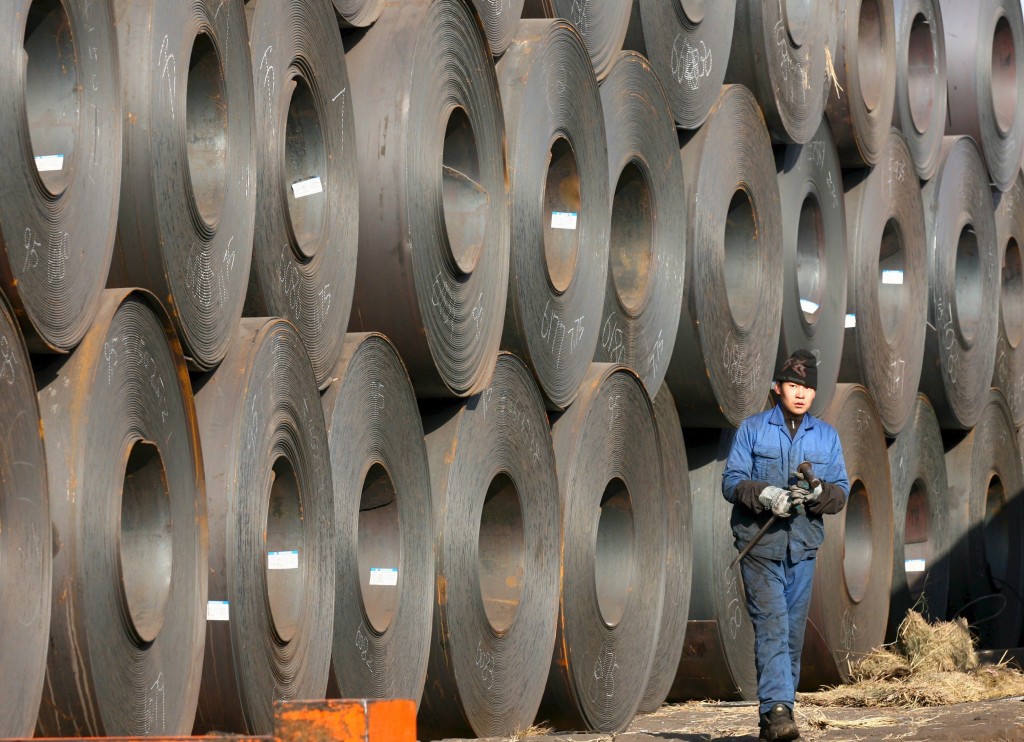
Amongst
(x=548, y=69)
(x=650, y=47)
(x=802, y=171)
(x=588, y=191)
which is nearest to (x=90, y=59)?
(x=548, y=69)

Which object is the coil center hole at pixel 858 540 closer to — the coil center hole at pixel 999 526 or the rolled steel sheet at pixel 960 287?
the rolled steel sheet at pixel 960 287

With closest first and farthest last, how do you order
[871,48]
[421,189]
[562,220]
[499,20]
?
[421,189]
[499,20]
[562,220]
[871,48]

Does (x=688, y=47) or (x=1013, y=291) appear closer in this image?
(x=688, y=47)

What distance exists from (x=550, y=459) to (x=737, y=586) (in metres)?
2.37

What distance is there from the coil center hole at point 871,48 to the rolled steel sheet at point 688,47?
7.64ft

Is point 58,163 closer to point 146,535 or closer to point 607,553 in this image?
point 146,535

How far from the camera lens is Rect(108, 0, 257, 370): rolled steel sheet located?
13.9 ft

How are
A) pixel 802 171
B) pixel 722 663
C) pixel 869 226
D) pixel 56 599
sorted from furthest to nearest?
pixel 869 226
pixel 802 171
pixel 722 663
pixel 56 599

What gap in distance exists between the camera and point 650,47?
785cm

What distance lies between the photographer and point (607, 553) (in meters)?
7.88

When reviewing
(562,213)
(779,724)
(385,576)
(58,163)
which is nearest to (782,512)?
(779,724)

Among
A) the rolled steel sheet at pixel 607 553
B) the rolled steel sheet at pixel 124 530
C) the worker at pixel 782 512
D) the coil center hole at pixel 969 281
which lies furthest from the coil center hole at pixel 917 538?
the rolled steel sheet at pixel 124 530

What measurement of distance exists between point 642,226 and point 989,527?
6191mm

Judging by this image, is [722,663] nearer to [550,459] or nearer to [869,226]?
[550,459]
